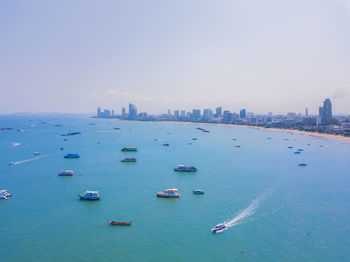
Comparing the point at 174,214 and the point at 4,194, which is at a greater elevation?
the point at 4,194

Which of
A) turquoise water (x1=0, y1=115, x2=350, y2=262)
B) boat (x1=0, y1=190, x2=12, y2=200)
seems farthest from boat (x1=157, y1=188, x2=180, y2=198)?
boat (x1=0, y1=190, x2=12, y2=200)

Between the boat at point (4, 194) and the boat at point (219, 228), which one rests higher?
the boat at point (4, 194)

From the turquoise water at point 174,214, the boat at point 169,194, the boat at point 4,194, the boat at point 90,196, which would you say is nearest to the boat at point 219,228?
the turquoise water at point 174,214

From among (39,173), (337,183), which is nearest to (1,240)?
(39,173)

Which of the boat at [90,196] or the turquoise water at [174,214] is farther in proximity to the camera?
the boat at [90,196]

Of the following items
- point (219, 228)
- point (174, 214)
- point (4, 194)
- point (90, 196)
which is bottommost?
point (174, 214)

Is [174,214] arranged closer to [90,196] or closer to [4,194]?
A: [90,196]

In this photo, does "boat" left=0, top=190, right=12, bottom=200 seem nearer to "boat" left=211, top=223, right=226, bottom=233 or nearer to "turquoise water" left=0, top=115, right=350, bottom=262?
"turquoise water" left=0, top=115, right=350, bottom=262

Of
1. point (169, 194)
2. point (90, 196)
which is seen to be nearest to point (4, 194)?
point (90, 196)

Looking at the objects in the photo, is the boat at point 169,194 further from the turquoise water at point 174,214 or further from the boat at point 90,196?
the boat at point 90,196

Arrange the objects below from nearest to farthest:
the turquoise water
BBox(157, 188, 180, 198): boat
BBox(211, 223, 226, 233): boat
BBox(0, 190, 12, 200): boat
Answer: the turquoise water < BBox(211, 223, 226, 233): boat < BBox(0, 190, 12, 200): boat < BBox(157, 188, 180, 198): boat

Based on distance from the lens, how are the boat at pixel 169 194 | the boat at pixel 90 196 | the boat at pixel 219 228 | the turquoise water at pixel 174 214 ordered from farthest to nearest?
1. the boat at pixel 169 194
2. the boat at pixel 90 196
3. the boat at pixel 219 228
4. the turquoise water at pixel 174 214
